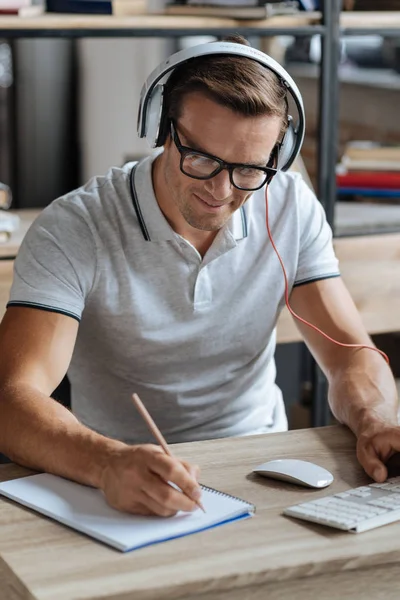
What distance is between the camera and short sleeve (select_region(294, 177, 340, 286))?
1848 mm

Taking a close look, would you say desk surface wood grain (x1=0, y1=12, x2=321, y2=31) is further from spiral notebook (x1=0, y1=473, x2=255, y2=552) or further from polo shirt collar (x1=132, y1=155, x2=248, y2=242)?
spiral notebook (x1=0, y1=473, x2=255, y2=552)

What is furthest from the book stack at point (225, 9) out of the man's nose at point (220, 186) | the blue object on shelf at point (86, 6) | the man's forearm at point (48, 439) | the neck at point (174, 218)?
the man's forearm at point (48, 439)

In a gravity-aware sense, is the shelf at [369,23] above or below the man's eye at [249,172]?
above

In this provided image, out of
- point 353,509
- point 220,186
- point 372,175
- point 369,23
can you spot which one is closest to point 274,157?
point 220,186

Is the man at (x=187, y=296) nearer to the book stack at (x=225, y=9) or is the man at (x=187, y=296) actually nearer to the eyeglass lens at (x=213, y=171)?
the eyeglass lens at (x=213, y=171)

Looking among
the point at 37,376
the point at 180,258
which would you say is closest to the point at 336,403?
the point at 180,258

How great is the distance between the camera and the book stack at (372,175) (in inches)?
111

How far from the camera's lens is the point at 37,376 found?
4.99 feet

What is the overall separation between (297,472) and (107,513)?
263 millimetres

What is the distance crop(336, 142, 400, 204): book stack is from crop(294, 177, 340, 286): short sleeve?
98cm

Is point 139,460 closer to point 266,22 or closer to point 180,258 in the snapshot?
point 180,258

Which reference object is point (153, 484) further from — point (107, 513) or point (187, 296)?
point (187, 296)

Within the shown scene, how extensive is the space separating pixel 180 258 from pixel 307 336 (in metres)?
0.29

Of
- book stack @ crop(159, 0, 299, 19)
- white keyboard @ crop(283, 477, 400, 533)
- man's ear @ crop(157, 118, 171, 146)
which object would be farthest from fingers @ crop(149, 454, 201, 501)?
book stack @ crop(159, 0, 299, 19)
